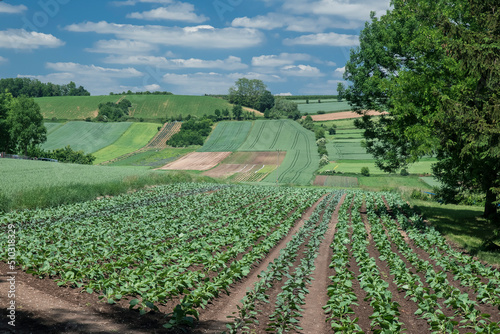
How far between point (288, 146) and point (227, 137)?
18636mm

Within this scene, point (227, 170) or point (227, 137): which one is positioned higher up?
point (227, 137)

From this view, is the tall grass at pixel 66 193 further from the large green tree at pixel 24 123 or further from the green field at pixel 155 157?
the large green tree at pixel 24 123

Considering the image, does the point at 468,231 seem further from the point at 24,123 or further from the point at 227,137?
the point at 227,137

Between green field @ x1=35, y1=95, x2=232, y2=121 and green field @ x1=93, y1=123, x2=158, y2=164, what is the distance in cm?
1634

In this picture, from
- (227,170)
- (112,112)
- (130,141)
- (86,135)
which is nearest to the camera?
(227,170)

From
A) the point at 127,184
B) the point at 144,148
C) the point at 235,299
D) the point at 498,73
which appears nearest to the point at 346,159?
the point at 144,148

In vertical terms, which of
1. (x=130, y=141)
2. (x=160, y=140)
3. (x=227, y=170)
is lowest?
(x=227, y=170)

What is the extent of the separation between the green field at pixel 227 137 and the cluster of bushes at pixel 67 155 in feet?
84.1

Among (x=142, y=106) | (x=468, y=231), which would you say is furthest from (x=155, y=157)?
(x=468, y=231)

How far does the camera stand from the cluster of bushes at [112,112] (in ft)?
434

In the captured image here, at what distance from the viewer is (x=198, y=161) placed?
8981 cm

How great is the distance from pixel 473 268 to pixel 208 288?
9.53 meters

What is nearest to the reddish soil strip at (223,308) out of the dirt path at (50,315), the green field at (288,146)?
the dirt path at (50,315)

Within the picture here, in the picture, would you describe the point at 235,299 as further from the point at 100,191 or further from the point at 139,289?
the point at 100,191
